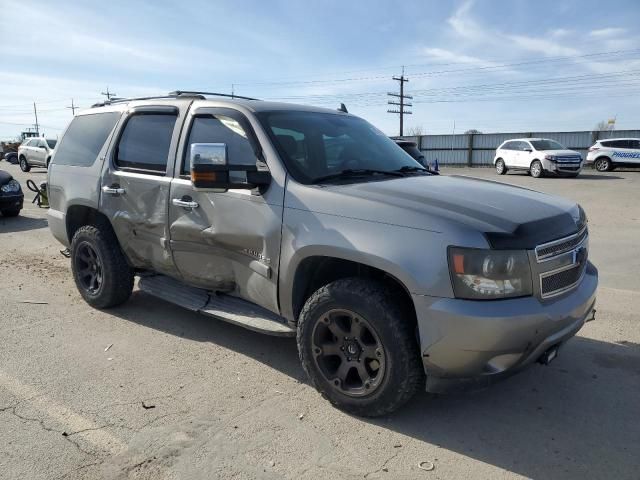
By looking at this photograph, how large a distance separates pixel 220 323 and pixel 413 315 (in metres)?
2.36

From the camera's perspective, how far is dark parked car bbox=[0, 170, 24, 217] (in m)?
11.1

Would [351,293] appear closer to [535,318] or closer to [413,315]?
[413,315]

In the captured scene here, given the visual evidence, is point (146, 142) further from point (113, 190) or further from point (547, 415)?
point (547, 415)


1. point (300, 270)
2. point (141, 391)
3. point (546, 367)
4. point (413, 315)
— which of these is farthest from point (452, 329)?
point (141, 391)

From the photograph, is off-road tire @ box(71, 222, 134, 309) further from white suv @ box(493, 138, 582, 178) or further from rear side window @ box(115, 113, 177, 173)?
white suv @ box(493, 138, 582, 178)

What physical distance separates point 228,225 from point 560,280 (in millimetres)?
2188

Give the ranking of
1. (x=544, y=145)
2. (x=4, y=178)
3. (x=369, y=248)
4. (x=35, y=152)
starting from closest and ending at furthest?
(x=369, y=248), (x=4, y=178), (x=544, y=145), (x=35, y=152)

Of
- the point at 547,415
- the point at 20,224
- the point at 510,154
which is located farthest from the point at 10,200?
the point at 510,154

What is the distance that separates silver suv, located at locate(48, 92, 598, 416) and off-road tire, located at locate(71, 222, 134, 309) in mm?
18

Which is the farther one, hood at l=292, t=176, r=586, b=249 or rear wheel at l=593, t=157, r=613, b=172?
rear wheel at l=593, t=157, r=613, b=172

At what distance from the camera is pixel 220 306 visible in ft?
13.5

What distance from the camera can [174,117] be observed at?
435 centimetres

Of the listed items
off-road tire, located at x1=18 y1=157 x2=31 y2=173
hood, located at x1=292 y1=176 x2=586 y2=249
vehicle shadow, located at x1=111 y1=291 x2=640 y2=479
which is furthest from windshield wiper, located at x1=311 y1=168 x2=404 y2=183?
off-road tire, located at x1=18 y1=157 x2=31 y2=173

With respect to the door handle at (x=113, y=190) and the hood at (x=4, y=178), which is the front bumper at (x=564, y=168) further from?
the door handle at (x=113, y=190)
